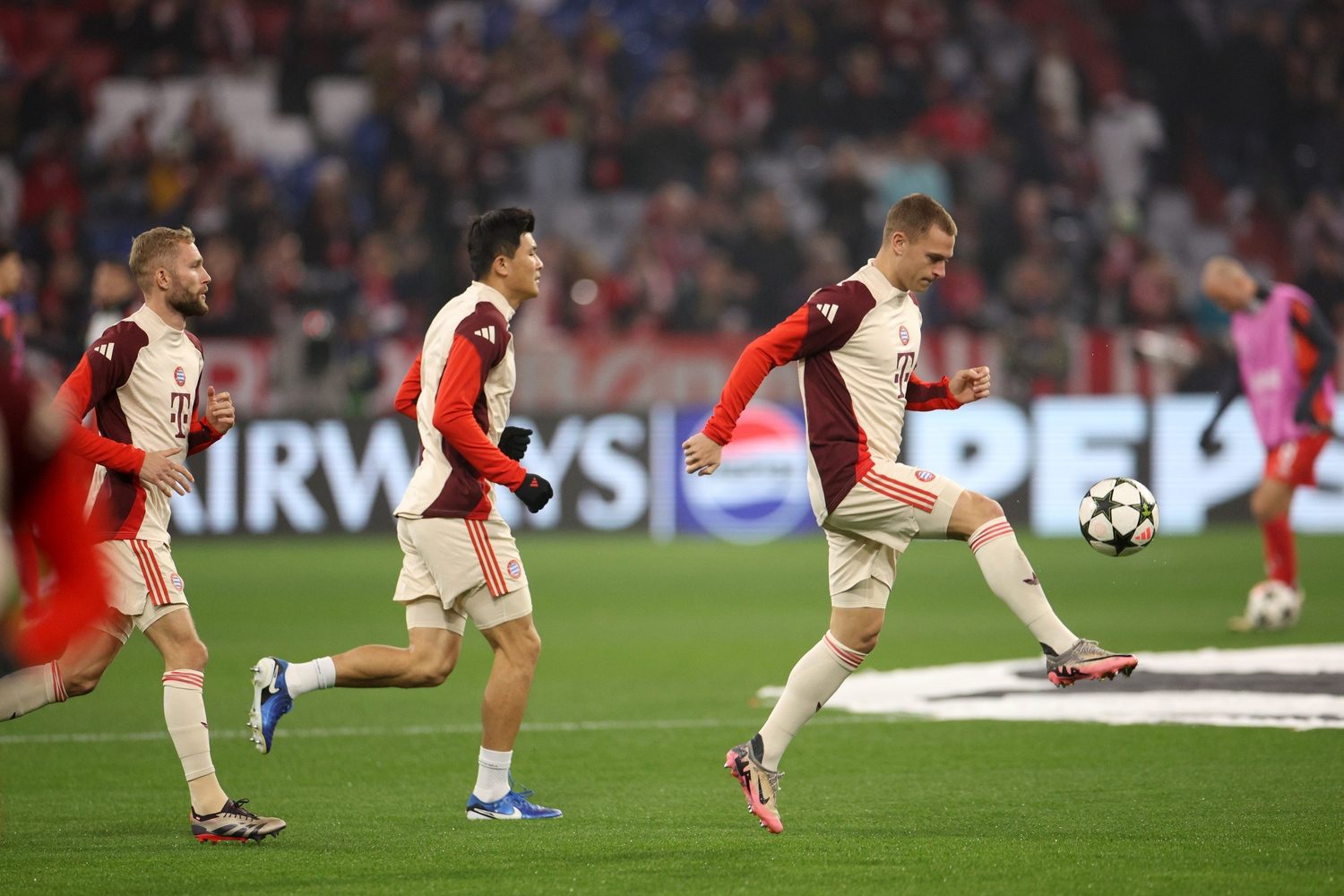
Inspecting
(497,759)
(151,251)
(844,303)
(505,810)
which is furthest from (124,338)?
(844,303)

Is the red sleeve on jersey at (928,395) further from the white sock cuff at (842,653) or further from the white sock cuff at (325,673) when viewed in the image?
the white sock cuff at (325,673)

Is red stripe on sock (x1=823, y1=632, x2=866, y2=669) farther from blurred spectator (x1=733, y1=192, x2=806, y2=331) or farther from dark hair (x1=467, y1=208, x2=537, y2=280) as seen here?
blurred spectator (x1=733, y1=192, x2=806, y2=331)

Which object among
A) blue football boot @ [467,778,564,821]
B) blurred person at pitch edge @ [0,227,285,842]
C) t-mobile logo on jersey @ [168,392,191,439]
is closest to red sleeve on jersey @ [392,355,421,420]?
blurred person at pitch edge @ [0,227,285,842]

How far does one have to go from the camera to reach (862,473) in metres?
6.11

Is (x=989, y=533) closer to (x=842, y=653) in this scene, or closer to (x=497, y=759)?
(x=842, y=653)

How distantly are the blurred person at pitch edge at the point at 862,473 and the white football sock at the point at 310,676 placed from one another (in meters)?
1.46

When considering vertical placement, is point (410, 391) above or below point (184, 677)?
above

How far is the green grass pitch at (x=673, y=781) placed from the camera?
536cm

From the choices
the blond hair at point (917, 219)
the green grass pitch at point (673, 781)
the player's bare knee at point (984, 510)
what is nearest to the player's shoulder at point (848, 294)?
the blond hair at point (917, 219)

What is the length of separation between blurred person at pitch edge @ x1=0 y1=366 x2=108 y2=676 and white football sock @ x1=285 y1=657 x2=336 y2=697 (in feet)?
10.4

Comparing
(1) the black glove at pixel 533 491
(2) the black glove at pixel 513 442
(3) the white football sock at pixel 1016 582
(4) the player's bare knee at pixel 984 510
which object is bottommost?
(3) the white football sock at pixel 1016 582

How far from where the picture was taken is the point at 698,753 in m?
7.66

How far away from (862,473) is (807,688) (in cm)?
75

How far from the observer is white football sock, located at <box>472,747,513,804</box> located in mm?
6344
